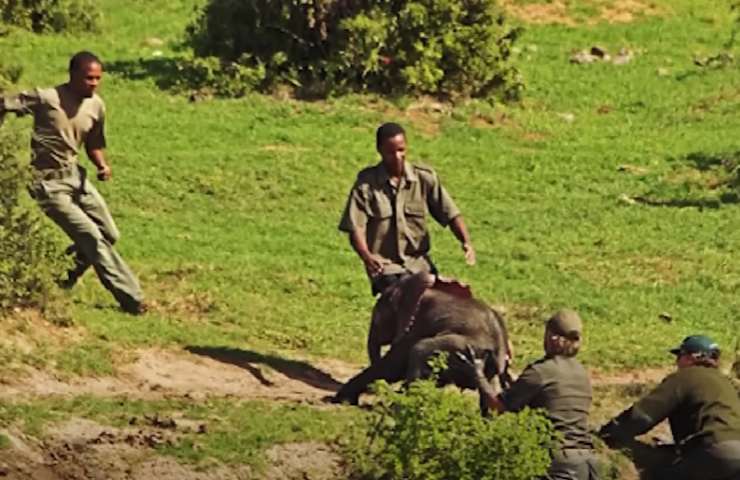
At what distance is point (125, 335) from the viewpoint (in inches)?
479

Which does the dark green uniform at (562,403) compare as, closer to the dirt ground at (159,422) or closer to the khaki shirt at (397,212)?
the dirt ground at (159,422)

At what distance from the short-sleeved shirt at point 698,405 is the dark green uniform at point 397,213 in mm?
2137

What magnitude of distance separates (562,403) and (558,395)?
0.05 metres

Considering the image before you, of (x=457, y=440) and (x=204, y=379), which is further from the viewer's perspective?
(x=204, y=379)

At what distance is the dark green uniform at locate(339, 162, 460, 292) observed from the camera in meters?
11.6

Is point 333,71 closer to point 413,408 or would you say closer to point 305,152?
point 305,152

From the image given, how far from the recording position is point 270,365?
477 inches

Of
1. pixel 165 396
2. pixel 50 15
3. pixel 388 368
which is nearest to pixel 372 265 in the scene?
pixel 388 368

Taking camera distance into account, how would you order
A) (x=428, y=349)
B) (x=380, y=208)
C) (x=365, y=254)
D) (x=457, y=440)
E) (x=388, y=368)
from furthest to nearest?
(x=380, y=208) → (x=365, y=254) → (x=388, y=368) → (x=428, y=349) → (x=457, y=440)

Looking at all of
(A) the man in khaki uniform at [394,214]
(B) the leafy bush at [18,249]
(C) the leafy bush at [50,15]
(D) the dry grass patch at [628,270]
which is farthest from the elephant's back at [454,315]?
(C) the leafy bush at [50,15]

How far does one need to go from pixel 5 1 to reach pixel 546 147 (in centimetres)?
774

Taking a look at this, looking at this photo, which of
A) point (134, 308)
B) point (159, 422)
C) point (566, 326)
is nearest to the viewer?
point (566, 326)

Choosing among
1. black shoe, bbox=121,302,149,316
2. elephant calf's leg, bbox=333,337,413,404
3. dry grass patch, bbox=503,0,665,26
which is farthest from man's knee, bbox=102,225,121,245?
dry grass patch, bbox=503,0,665,26

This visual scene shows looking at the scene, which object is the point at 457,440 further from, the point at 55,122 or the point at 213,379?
the point at 55,122
